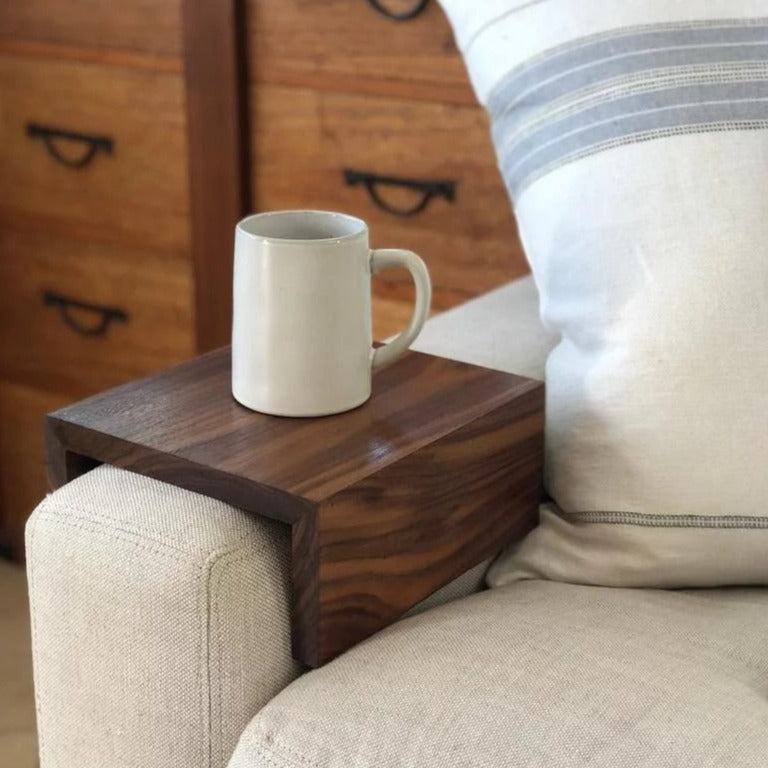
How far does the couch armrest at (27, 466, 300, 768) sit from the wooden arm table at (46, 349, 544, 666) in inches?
0.8

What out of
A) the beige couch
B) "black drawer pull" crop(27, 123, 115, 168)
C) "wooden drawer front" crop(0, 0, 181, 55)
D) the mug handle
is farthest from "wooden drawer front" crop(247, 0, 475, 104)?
the beige couch

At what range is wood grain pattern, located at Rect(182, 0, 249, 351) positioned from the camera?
153 centimetres

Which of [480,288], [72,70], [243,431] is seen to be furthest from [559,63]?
[72,70]

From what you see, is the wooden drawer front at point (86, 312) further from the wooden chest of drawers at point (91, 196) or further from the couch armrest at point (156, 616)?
the couch armrest at point (156, 616)

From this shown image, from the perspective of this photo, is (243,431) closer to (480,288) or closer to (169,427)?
(169,427)

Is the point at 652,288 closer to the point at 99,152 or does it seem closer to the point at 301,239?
the point at 301,239

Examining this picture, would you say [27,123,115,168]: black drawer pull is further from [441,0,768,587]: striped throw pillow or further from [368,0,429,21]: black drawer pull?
[441,0,768,587]: striped throw pillow

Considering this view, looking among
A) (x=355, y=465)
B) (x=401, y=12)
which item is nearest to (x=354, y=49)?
(x=401, y=12)

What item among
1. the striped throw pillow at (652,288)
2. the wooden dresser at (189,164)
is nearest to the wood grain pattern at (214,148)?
the wooden dresser at (189,164)

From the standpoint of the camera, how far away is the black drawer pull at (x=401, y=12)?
4.57 ft

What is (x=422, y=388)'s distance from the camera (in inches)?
35.7

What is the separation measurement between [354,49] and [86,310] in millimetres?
573

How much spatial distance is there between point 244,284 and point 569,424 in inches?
9.7

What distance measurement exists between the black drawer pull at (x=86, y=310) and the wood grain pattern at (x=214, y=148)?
15 centimetres
